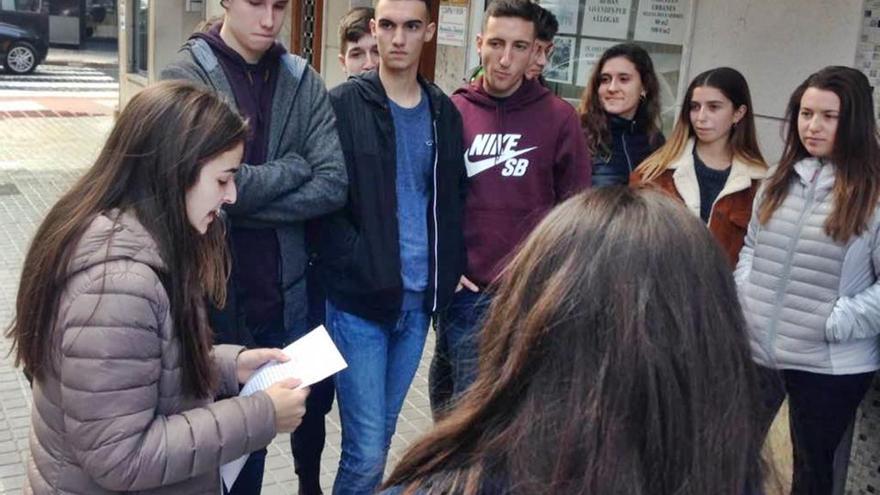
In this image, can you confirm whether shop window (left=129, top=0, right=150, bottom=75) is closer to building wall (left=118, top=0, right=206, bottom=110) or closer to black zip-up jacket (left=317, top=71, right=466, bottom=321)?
building wall (left=118, top=0, right=206, bottom=110)

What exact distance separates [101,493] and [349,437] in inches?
50.3

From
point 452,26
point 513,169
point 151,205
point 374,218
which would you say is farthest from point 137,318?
point 452,26

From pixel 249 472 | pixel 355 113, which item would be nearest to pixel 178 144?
pixel 355 113

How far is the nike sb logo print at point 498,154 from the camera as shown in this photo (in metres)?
3.55

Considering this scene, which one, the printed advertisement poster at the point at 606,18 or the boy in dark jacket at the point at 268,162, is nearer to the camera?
the boy in dark jacket at the point at 268,162

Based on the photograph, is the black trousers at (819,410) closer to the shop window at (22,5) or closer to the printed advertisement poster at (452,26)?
the printed advertisement poster at (452,26)

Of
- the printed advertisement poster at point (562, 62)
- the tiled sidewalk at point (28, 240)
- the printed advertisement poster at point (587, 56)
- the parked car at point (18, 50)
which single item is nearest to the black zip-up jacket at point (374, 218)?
the tiled sidewalk at point (28, 240)

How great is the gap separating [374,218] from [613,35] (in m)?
3.04

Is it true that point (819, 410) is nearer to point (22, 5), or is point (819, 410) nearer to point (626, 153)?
point (626, 153)

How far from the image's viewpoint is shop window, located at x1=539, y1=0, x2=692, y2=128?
523cm

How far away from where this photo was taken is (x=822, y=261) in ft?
11.1

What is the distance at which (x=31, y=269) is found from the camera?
2.08 metres

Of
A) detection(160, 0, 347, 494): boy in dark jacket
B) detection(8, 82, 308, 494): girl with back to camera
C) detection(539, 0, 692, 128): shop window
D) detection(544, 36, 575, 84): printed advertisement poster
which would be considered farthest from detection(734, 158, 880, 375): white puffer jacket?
detection(544, 36, 575, 84): printed advertisement poster

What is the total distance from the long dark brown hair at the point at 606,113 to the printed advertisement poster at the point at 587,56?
159cm
